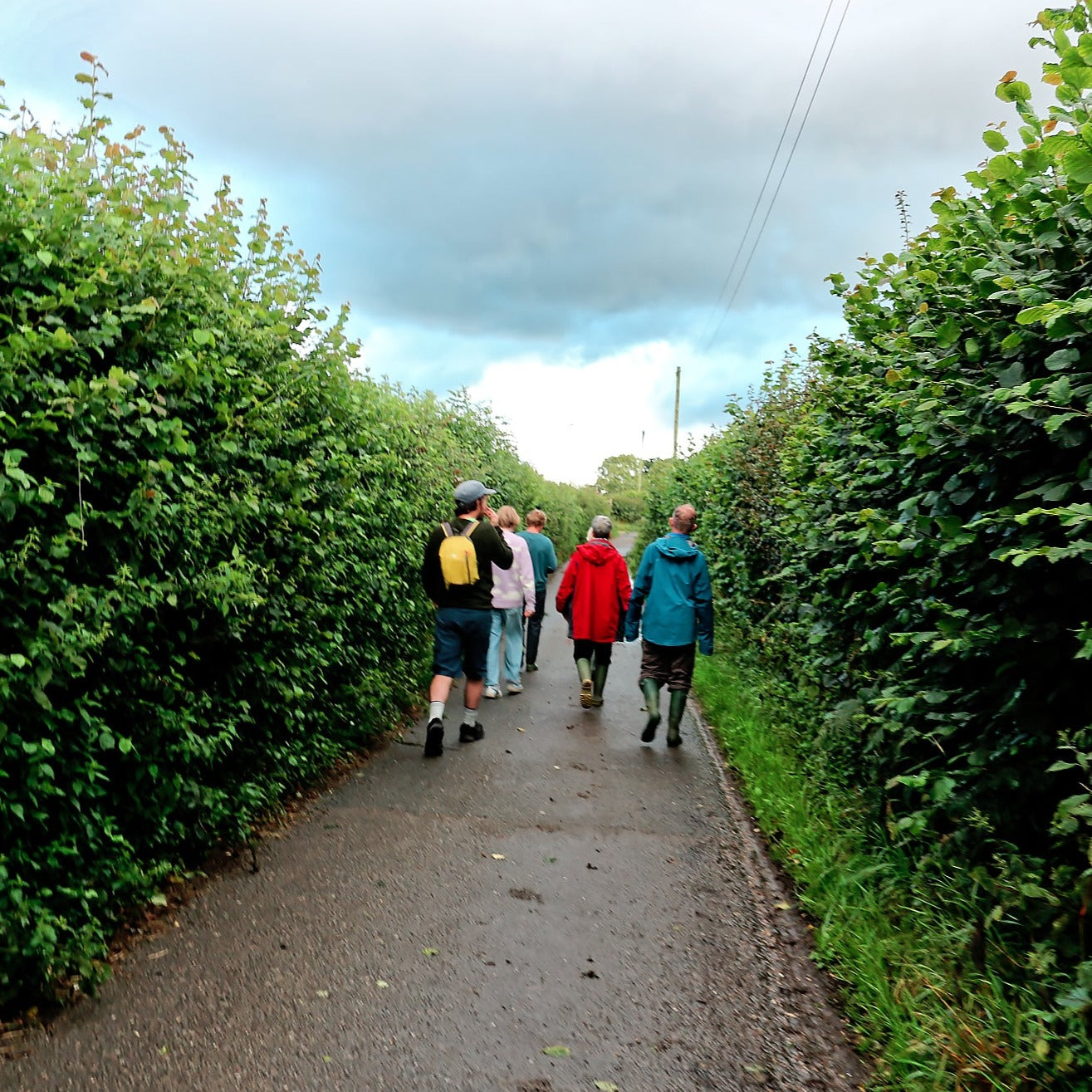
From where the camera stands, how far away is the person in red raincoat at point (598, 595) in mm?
10016

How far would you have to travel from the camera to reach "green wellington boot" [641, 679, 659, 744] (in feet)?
28.3

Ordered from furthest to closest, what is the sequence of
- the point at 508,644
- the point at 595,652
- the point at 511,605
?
the point at 508,644, the point at 511,605, the point at 595,652

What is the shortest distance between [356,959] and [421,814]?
80.9 inches

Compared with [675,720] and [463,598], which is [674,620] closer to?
[675,720]

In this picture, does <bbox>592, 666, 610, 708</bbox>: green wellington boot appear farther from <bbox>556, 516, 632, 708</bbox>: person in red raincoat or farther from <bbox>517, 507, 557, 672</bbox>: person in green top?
<bbox>517, 507, 557, 672</bbox>: person in green top

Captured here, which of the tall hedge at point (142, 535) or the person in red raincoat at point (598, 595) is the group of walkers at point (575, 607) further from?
the tall hedge at point (142, 535)

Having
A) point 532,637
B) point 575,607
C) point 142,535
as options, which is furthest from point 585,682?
point 142,535

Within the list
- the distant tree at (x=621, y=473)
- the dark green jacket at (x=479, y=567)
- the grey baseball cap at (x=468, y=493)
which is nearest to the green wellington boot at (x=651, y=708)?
the dark green jacket at (x=479, y=567)

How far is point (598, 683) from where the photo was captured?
10375 mm

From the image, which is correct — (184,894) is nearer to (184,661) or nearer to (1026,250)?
(184,661)

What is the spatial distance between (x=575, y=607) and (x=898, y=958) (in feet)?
20.8

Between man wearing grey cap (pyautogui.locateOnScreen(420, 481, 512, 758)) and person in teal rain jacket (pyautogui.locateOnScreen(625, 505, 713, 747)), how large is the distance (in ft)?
4.88

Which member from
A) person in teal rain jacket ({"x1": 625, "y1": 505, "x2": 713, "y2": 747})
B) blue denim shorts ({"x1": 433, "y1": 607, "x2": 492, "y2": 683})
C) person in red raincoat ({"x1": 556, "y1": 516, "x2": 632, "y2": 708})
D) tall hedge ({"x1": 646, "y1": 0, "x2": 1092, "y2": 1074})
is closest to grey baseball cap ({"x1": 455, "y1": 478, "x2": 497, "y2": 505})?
blue denim shorts ({"x1": 433, "y1": 607, "x2": 492, "y2": 683})

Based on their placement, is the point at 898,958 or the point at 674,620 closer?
the point at 898,958
